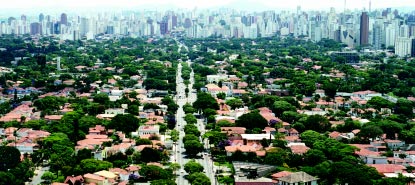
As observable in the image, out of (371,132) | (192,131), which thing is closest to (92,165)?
(192,131)

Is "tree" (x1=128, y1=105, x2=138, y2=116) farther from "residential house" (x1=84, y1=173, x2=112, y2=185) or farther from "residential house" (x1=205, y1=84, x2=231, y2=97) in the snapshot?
"residential house" (x1=84, y1=173, x2=112, y2=185)

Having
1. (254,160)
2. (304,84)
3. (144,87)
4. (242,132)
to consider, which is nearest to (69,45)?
(144,87)

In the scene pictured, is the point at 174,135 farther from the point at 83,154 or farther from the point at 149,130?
the point at 83,154

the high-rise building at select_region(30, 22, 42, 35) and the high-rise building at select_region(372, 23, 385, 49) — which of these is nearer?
the high-rise building at select_region(372, 23, 385, 49)

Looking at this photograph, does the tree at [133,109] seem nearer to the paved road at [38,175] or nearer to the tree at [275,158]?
the paved road at [38,175]

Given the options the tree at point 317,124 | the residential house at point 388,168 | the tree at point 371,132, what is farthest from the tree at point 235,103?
the residential house at point 388,168

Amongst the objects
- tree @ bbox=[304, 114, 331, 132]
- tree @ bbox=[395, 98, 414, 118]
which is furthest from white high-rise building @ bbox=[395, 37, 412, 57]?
tree @ bbox=[304, 114, 331, 132]

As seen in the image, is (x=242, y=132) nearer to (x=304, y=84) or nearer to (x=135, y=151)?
(x=135, y=151)
